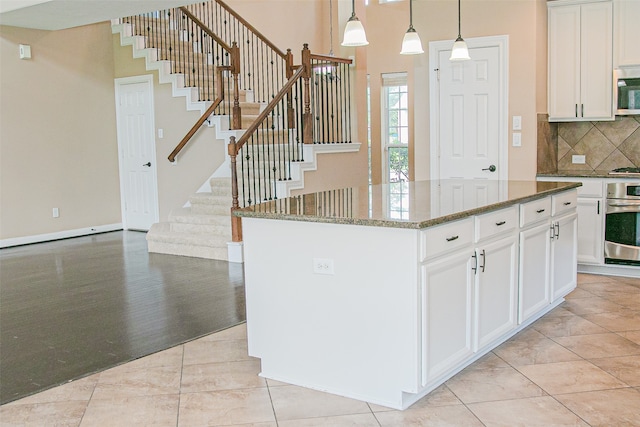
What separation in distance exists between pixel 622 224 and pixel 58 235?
6.82 m

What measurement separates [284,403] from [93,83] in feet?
23.4

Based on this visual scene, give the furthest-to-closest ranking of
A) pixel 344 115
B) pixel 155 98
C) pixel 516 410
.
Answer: pixel 155 98
pixel 344 115
pixel 516 410

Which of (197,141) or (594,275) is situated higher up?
(197,141)

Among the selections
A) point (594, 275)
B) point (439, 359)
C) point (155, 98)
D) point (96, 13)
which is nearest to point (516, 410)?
point (439, 359)

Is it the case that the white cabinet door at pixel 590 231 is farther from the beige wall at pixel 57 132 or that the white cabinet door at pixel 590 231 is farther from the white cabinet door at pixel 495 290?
the beige wall at pixel 57 132

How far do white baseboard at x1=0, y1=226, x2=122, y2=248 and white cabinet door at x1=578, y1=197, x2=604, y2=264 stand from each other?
6.37 metres

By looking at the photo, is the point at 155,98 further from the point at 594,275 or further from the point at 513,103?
the point at 594,275

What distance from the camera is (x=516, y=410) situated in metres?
3.10

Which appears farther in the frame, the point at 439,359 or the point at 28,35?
the point at 28,35

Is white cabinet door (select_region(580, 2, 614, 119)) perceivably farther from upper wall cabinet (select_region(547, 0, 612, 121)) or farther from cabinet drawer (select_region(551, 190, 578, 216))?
cabinet drawer (select_region(551, 190, 578, 216))

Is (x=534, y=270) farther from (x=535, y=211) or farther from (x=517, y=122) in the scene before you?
(x=517, y=122)

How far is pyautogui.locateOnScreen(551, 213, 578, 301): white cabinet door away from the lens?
15.1 feet

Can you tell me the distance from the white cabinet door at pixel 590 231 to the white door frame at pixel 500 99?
813 mm

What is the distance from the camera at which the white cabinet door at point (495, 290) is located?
142 inches
